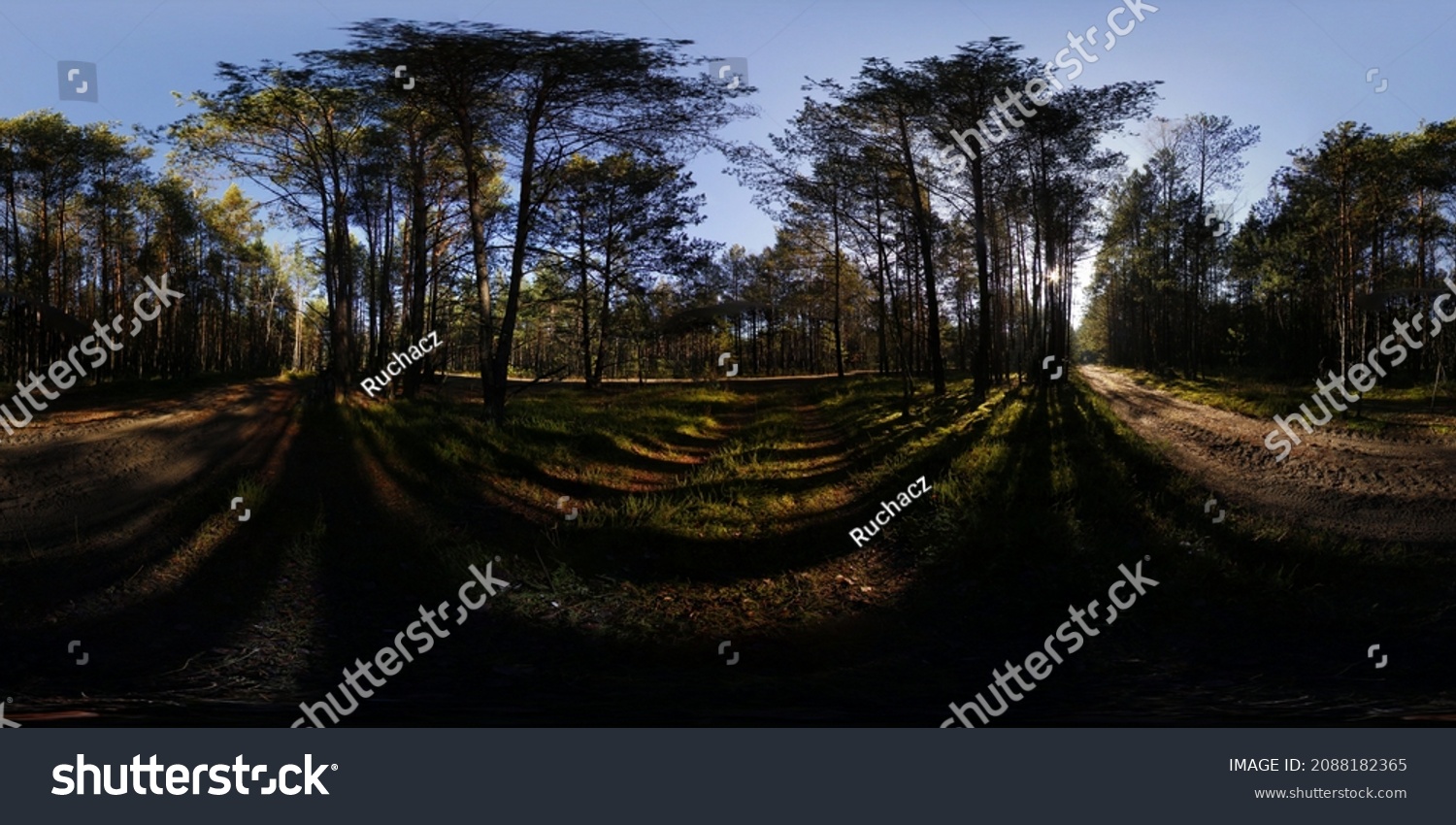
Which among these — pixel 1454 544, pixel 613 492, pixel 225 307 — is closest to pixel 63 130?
pixel 225 307

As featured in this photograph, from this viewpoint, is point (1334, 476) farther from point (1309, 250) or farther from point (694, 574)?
point (1309, 250)

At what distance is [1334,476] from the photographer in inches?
333

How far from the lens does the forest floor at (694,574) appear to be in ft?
12.5

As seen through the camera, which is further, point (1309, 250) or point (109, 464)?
point (1309, 250)

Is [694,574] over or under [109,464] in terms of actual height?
under

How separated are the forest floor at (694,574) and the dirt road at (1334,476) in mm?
64

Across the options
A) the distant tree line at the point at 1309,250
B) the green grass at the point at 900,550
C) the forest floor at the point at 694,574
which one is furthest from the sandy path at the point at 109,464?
the distant tree line at the point at 1309,250

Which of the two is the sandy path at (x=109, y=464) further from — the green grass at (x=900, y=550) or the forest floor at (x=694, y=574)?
the green grass at (x=900, y=550)

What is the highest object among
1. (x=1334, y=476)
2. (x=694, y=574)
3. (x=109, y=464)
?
(x=109, y=464)

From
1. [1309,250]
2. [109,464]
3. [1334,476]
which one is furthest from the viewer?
[1309,250]

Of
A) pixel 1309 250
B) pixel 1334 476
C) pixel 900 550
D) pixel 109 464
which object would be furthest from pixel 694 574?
pixel 1309 250

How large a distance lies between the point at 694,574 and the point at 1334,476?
317 inches

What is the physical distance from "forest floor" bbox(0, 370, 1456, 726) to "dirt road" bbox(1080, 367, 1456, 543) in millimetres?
64

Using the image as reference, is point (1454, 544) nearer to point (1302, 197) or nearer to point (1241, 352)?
point (1302, 197)
